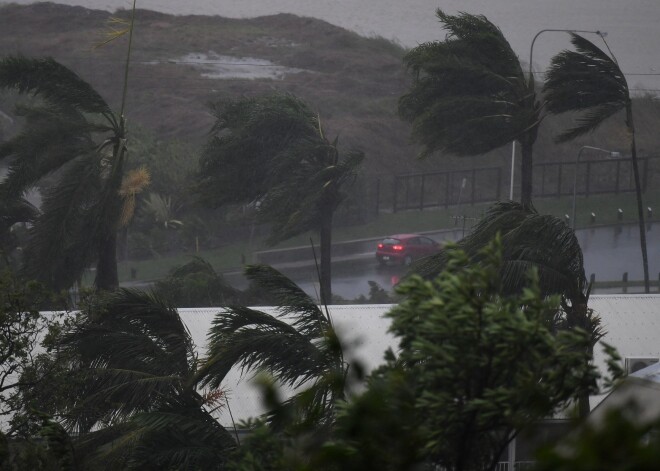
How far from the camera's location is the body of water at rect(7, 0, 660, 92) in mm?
72938

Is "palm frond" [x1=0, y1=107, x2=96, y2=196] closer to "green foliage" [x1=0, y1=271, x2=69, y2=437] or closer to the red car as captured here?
"green foliage" [x1=0, y1=271, x2=69, y2=437]

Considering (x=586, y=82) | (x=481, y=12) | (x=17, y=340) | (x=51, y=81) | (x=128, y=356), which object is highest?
(x=481, y=12)

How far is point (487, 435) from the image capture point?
6.17m

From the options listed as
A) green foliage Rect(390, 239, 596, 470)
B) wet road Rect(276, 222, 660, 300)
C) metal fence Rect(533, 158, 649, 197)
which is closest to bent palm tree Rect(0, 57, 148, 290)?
green foliage Rect(390, 239, 596, 470)

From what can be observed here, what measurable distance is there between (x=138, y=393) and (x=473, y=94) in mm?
18259

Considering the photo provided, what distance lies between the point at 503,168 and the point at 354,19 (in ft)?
67.9

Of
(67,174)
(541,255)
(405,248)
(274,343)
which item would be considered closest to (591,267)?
(405,248)

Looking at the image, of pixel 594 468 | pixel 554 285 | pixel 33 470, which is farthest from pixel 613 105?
pixel 594 468

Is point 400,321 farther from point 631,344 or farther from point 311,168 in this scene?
point 311,168

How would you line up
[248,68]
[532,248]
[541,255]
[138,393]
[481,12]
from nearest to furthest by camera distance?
1. [138,393]
2. [541,255]
3. [532,248]
4. [248,68]
5. [481,12]

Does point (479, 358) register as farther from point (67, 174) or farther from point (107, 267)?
point (107, 267)

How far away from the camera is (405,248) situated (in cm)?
4269

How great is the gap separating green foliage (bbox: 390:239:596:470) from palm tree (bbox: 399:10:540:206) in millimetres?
22258

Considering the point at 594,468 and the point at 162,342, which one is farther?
the point at 162,342
